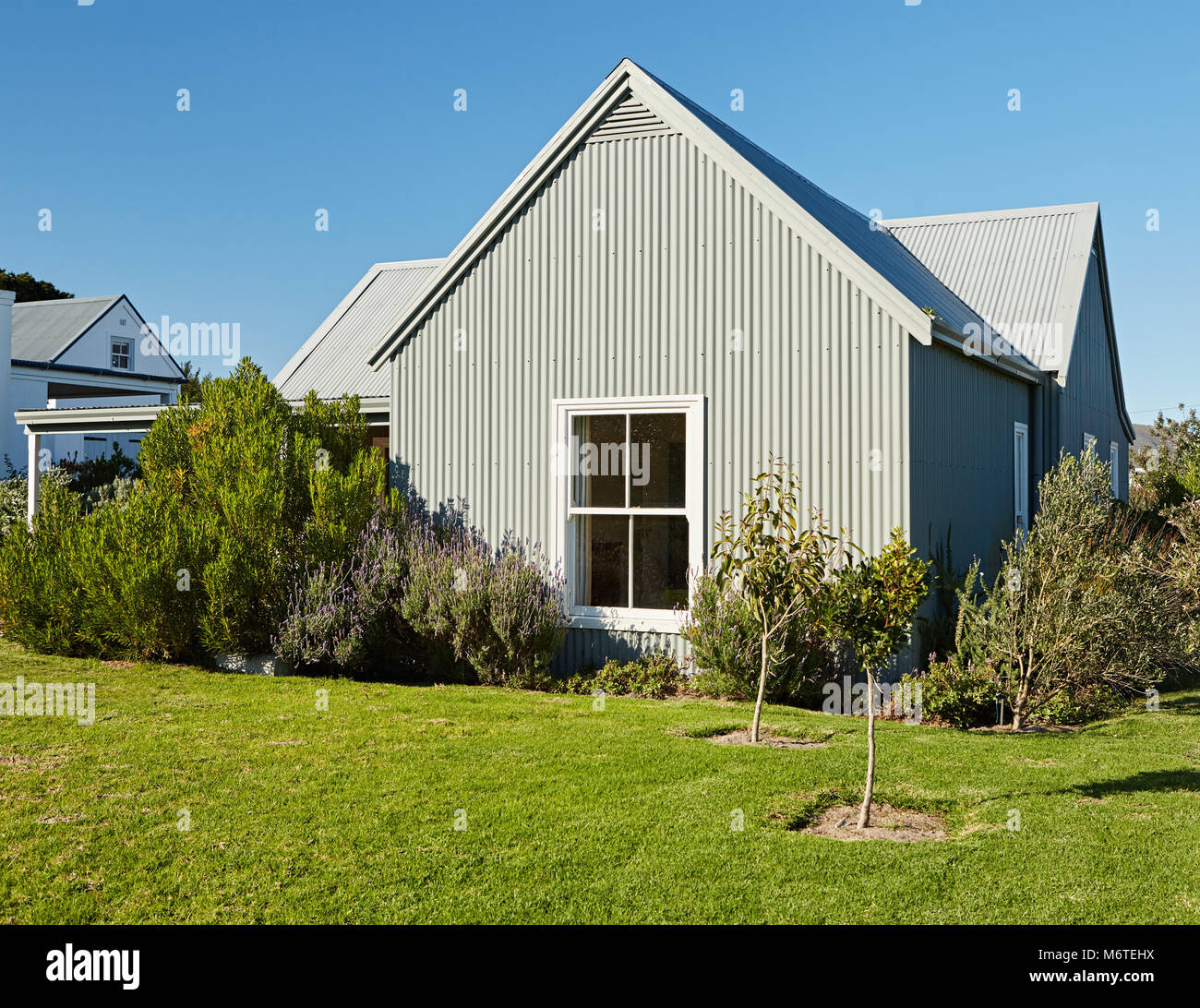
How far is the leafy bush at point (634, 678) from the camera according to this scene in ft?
35.7

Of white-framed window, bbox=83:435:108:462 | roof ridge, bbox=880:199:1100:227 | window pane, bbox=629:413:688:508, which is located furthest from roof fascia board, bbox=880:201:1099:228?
white-framed window, bbox=83:435:108:462

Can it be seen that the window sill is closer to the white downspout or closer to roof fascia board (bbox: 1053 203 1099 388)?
roof fascia board (bbox: 1053 203 1099 388)

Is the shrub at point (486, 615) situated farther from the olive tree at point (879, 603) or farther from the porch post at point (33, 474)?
the porch post at point (33, 474)

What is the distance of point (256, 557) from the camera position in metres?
11.6

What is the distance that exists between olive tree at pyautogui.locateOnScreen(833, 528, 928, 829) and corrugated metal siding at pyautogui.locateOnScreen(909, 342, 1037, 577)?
425 cm

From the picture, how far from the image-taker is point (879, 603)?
625 centimetres

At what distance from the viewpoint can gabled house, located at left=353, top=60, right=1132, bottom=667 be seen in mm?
10516

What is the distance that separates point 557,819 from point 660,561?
540cm

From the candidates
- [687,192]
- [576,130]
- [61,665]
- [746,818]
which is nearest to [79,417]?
[61,665]

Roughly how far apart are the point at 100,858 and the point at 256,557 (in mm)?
6295

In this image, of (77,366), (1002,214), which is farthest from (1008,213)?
(77,366)

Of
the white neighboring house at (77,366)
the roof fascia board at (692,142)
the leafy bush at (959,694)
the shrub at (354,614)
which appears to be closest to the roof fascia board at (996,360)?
the roof fascia board at (692,142)

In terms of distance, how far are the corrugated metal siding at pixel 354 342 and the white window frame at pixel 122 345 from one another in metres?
19.7
